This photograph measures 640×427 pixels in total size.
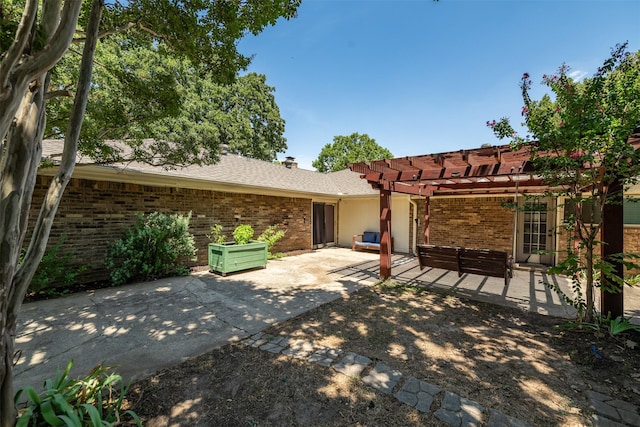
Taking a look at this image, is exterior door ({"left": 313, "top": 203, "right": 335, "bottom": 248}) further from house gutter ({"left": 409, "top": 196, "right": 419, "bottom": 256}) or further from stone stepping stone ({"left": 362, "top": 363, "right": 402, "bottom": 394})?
stone stepping stone ({"left": 362, "top": 363, "right": 402, "bottom": 394})

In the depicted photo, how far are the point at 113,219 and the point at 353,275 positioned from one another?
6.42 m

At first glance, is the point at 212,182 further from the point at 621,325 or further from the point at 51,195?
the point at 621,325

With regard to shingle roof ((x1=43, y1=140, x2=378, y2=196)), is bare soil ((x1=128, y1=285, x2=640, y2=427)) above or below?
below

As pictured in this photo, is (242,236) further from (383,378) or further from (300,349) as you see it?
(383,378)

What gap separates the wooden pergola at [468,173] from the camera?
12.5 ft

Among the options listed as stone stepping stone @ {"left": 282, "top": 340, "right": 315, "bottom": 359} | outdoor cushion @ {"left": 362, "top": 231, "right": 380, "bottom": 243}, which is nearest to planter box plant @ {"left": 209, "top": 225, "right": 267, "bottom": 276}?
stone stepping stone @ {"left": 282, "top": 340, "right": 315, "bottom": 359}

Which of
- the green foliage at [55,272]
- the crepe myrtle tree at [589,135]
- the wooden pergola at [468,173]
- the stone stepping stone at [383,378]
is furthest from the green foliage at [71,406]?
the crepe myrtle tree at [589,135]

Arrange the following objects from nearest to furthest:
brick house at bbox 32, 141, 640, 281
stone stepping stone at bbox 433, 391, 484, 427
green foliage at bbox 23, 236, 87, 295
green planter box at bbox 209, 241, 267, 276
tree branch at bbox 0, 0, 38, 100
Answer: tree branch at bbox 0, 0, 38, 100, stone stepping stone at bbox 433, 391, 484, 427, green foliage at bbox 23, 236, 87, 295, brick house at bbox 32, 141, 640, 281, green planter box at bbox 209, 241, 267, 276

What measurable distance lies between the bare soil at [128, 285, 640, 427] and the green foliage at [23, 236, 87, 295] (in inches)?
170

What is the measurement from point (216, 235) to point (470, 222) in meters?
9.11

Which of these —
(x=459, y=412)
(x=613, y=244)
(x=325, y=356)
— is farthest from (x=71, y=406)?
(x=613, y=244)

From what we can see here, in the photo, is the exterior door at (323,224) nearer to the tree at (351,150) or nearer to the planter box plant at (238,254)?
the planter box plant at (238,254)

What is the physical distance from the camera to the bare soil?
87.5 inches

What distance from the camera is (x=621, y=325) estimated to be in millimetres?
3523
